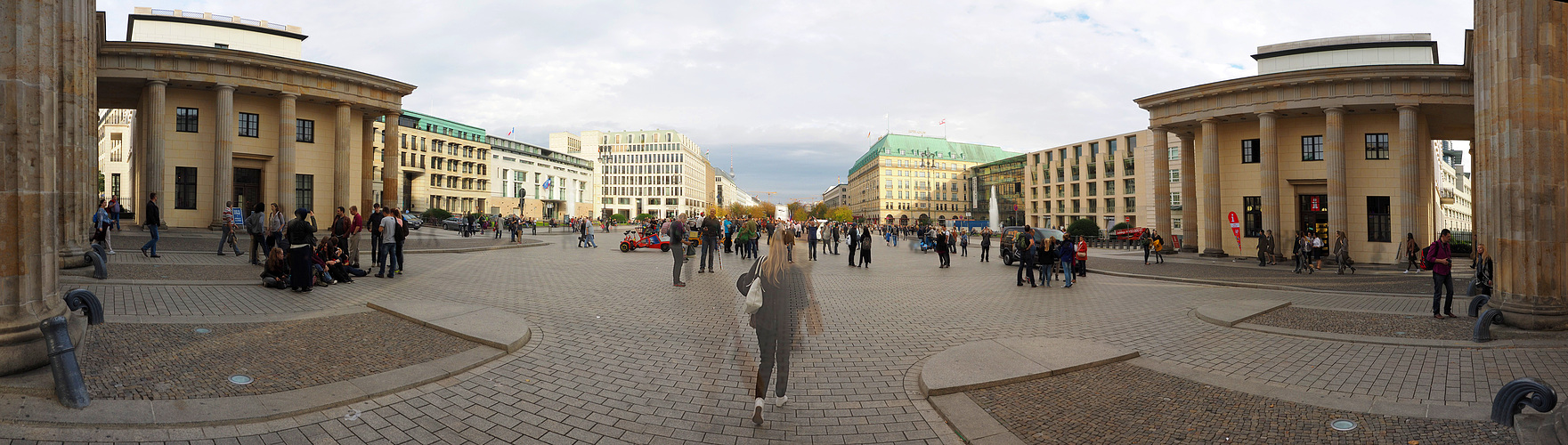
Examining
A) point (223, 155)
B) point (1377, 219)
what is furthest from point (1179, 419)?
point (223, 155)

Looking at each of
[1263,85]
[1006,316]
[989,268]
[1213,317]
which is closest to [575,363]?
[1006,316]

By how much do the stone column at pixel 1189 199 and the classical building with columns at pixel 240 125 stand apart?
41.1m

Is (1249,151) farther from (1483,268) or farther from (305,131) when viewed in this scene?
(305,131)

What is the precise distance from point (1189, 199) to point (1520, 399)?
98.3ft

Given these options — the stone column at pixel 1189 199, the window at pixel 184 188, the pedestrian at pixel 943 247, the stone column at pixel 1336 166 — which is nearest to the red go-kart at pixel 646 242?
the pedestrian at pixel 943 247

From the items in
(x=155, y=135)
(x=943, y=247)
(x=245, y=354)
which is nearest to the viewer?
(x=245, y=354)

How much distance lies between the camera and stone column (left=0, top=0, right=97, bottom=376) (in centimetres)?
473

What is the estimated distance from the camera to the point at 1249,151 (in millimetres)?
27969

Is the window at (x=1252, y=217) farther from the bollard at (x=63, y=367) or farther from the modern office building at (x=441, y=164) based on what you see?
the modern office building at (x=441, y=164)

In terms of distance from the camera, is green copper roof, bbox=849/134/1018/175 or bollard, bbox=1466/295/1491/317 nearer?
bollard, bbox=1466/295/1491/317

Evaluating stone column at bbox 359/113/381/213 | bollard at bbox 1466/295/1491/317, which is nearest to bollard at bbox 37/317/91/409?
bollard at bbox 1466/295/1491/317

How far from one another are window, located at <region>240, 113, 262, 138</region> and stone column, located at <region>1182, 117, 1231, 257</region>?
45.3 m

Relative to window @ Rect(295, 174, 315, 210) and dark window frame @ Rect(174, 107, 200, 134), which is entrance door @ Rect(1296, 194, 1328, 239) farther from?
dark window frame @ Rect(174, 107, 200, 134)

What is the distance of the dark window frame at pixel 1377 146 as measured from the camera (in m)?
25.0
